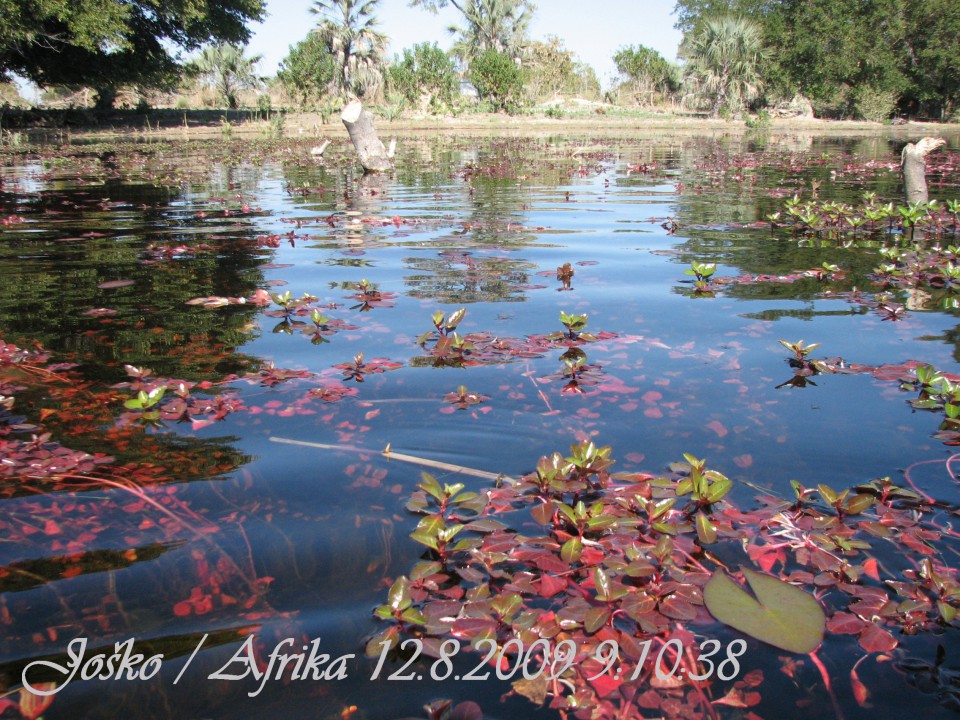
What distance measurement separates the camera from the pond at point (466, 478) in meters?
1.67

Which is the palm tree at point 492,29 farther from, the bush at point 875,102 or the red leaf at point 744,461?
the red leaf at point 744,461

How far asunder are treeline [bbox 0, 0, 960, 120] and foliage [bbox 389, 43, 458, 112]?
0.26ft

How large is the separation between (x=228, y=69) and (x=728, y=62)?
34.1 metres

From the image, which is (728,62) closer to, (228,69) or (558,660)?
(228,69)

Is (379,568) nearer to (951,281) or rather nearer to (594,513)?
(594,513)

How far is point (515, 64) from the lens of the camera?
42750 mm

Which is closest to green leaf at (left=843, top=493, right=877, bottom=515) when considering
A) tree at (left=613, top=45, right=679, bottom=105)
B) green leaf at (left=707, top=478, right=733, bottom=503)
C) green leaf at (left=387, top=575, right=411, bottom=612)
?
green leaf at (left=707, top=478, right=733, bottom=503)

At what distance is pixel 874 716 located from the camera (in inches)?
60.4

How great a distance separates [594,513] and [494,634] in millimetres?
568

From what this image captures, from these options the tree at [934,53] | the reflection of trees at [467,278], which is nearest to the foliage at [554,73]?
the tree at [934,53]

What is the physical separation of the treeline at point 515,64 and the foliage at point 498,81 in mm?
71

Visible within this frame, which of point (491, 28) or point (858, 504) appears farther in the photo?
point (491, 28)

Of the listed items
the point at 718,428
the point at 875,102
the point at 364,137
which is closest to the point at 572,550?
the point at 718,428

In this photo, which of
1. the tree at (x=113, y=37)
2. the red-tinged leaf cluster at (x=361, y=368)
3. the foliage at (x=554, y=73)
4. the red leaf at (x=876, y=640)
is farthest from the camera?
the foliage at (x=554, y=73)
